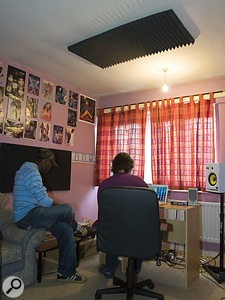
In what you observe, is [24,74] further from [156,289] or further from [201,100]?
[156,289]

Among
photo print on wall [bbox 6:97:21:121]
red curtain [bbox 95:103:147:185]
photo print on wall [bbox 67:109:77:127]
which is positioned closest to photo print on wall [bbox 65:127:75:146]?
photo print on wall [bbox 67:109:77:127]

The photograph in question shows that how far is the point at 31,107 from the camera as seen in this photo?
3643 mm

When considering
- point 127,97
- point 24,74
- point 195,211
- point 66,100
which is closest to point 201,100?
point 127,97

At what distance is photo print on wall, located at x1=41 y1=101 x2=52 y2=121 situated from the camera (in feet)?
12.5

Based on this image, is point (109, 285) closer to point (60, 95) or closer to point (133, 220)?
point (133, 220)

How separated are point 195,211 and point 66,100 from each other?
2.71 metres

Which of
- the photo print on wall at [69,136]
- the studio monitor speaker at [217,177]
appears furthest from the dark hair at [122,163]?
the photo print on wall at [69,136]

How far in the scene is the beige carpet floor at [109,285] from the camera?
224 cm

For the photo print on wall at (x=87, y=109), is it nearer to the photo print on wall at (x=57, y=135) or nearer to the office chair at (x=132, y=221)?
the photo print on wall at (x=57, y=135)

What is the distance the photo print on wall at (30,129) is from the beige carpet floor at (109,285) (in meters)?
1.70

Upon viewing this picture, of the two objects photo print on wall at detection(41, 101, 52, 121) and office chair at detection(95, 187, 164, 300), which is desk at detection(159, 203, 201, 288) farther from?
photo print on wall at detection(41, 101, 52, 121)

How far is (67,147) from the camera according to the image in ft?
13.8

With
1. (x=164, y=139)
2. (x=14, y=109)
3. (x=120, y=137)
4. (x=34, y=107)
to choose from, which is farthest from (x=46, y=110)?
(x=164, y=139)

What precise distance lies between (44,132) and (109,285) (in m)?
2.34
